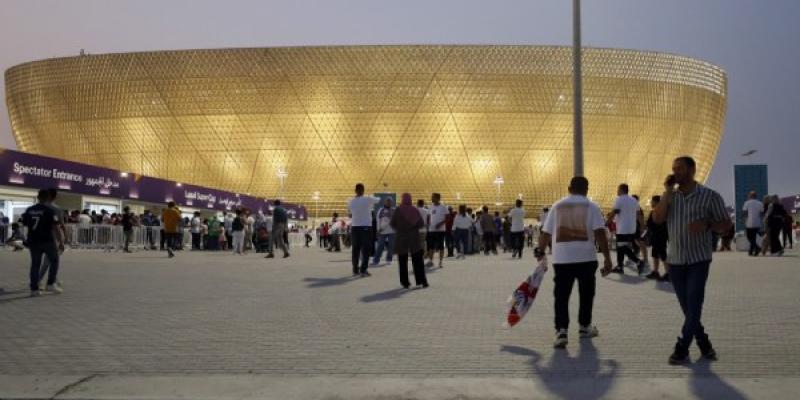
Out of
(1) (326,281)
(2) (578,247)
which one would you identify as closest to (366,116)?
(1) (326,281)

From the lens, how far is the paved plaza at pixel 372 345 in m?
4.57

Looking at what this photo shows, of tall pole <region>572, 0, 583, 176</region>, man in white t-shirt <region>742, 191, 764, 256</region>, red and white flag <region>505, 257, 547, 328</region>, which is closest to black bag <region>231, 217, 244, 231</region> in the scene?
tall pole <region>572, 0, 583, 176</region>

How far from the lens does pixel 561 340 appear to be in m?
6.10

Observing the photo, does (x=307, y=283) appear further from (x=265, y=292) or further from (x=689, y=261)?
(x=689, y=261)

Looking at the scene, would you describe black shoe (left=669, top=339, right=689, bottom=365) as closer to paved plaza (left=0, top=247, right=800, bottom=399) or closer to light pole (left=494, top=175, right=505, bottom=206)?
paved plaza (left=0, top=247, right=800, bottom=399)

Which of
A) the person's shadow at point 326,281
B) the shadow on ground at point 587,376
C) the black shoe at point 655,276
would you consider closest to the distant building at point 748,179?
the black shoe at point 655,276

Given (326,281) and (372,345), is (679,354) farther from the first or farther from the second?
(326,281)

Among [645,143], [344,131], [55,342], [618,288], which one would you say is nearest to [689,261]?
[55,342]

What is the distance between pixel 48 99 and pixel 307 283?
59.9m

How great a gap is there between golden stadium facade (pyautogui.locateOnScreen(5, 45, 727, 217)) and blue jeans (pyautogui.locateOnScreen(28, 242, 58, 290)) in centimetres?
4899

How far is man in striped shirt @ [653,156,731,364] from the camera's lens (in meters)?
5.53

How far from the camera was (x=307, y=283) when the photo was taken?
12.1 m

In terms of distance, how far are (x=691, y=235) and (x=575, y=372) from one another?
4.28 ft

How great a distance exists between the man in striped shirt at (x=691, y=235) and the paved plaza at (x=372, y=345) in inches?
14.6
